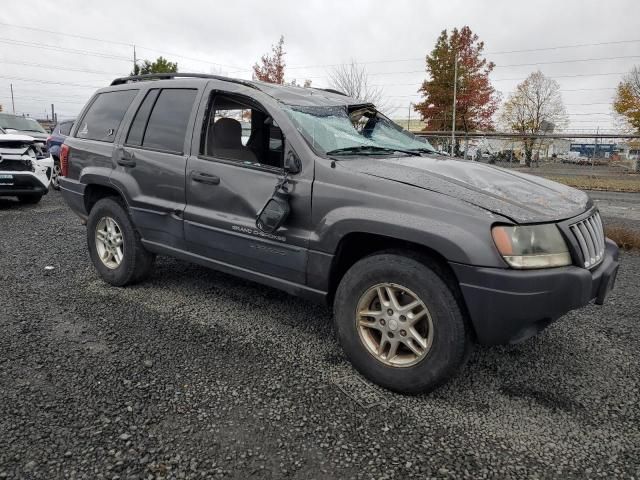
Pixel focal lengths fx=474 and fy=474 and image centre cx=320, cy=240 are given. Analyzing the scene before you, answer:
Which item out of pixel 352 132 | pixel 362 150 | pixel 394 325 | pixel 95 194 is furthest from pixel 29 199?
pixel 394 325

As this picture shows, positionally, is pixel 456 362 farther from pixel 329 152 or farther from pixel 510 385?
pixel 329 152

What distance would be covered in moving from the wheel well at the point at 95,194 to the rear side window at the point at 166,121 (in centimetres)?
59

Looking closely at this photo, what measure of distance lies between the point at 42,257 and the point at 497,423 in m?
5.09

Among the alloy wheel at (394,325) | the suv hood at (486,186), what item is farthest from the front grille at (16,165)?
the alloy wheel at (394,325)

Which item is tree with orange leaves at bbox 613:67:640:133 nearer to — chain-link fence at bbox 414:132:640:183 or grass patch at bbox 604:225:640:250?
chain-link fence at bbox 414:132:640:183

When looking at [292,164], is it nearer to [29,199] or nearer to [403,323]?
[403,323]

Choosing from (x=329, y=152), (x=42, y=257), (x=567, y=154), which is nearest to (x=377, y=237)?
(x=329, y=152)

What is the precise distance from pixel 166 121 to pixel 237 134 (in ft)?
2.10

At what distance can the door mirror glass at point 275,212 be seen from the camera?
2.98 m

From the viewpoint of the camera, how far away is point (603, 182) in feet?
54.6

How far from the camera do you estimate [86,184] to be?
4422 millimetres

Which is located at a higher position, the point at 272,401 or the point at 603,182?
the point at 603,182

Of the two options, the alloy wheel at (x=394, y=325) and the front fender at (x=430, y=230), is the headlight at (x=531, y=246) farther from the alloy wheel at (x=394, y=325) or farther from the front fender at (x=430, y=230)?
the alloy wheel at (x=394, y=325)

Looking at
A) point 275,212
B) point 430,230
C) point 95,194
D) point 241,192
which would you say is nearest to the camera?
point 430,230
